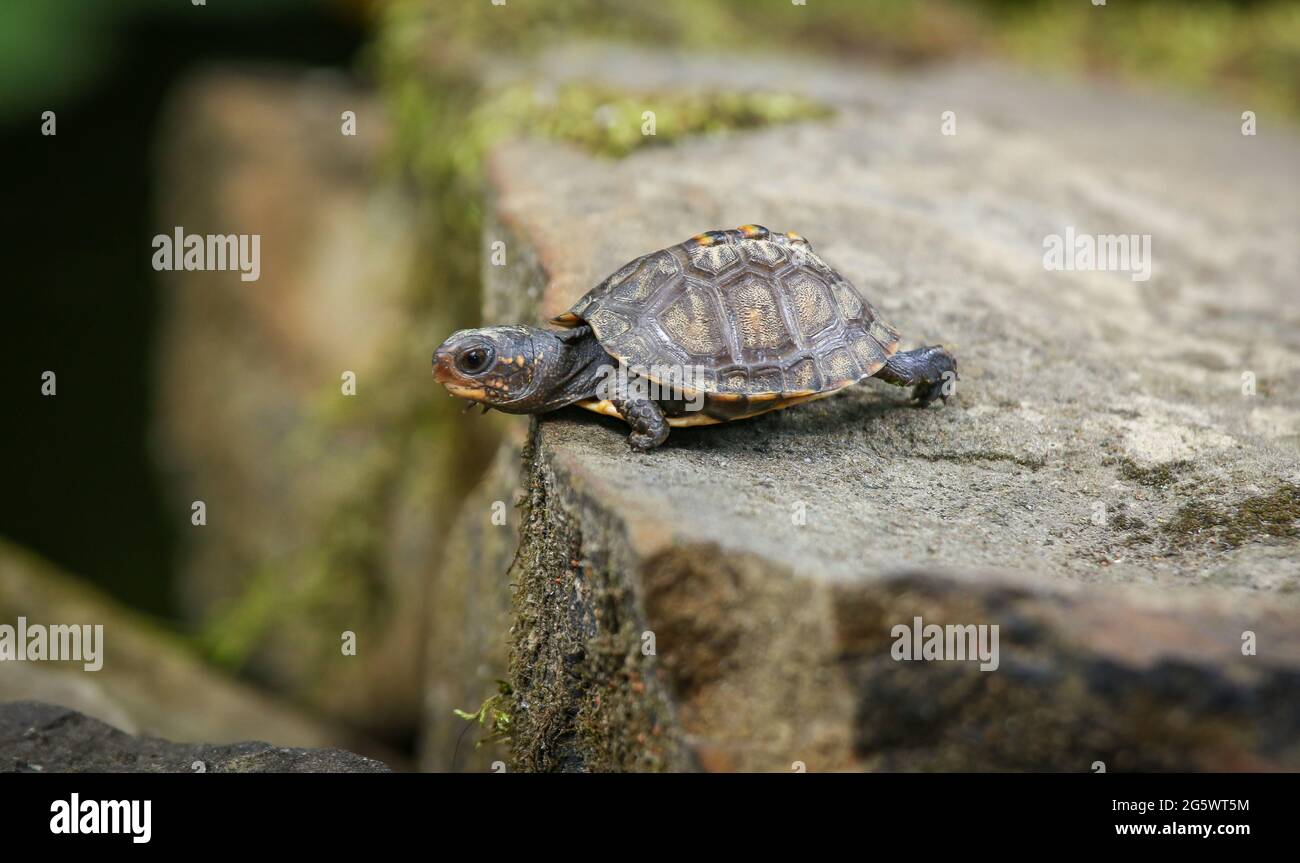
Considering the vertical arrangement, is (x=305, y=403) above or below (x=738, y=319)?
below

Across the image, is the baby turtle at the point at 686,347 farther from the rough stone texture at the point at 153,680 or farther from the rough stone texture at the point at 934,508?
the rough stone texture at the point at 153,680

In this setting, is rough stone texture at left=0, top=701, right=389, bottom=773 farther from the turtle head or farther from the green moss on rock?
the green moss on rock

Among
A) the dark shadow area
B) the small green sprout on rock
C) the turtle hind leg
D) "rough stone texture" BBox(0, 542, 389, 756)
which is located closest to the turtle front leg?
the turtle hind leg

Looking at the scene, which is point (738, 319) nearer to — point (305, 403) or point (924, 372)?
point (924, 372)

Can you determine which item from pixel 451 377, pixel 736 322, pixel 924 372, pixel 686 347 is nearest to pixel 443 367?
pixel 451 377

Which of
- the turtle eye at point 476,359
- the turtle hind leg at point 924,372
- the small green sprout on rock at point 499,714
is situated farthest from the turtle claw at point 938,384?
the small green sprout on rock at point 499,714
